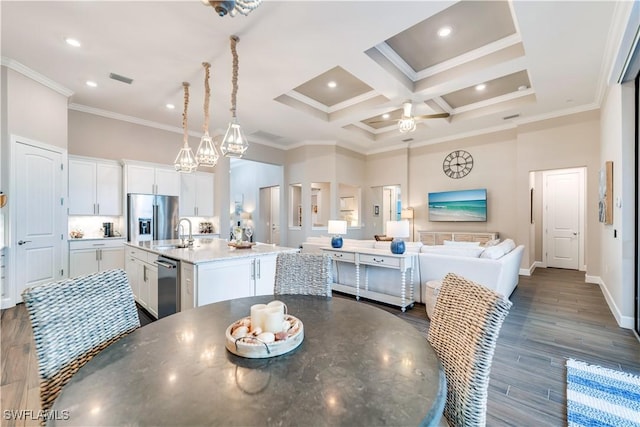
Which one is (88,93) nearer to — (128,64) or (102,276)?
(128,64)

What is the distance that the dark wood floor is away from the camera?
1883mm

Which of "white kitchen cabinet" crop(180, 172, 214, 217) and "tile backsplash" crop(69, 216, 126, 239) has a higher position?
"white kitchen cabinet" crop(180, 172, 214, 217)

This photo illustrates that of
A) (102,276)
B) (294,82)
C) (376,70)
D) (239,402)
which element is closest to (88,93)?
(294,82)

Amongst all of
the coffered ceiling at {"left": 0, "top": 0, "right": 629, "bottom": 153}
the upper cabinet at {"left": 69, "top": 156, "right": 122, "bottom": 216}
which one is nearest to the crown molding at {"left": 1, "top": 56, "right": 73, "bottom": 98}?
the coffered ceiling at {"left": 0, "top": 0, "right": 629, "bottom": 153}

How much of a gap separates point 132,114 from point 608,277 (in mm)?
8667

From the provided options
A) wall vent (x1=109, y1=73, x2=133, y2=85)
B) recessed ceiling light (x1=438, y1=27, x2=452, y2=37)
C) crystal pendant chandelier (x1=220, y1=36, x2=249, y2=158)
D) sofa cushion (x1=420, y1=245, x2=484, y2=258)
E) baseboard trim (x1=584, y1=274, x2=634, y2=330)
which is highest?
recessed ceiling light (x1=438, y1=27, x2=452, y2=37)

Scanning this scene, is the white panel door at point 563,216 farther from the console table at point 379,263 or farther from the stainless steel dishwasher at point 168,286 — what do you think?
the stainless steel dishwasher at point 168,286

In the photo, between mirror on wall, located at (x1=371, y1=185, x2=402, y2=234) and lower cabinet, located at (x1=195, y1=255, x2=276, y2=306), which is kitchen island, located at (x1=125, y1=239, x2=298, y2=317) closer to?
lower cabinet, located at (x1=195, y1=255, x2=276, y2=306)

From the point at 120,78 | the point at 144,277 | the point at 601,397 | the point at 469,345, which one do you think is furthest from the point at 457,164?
the point at 120,78

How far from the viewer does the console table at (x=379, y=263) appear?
12.2 ft

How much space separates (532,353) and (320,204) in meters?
6.73

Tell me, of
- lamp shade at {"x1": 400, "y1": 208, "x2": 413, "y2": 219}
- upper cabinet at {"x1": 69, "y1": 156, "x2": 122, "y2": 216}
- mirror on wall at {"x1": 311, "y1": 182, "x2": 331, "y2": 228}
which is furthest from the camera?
mirror on wall at {"x1": 311, "y1": 182, "x2": 331, "y2": 228}

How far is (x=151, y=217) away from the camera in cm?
547

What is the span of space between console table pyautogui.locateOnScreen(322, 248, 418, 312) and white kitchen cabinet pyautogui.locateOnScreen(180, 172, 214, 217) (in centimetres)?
350
